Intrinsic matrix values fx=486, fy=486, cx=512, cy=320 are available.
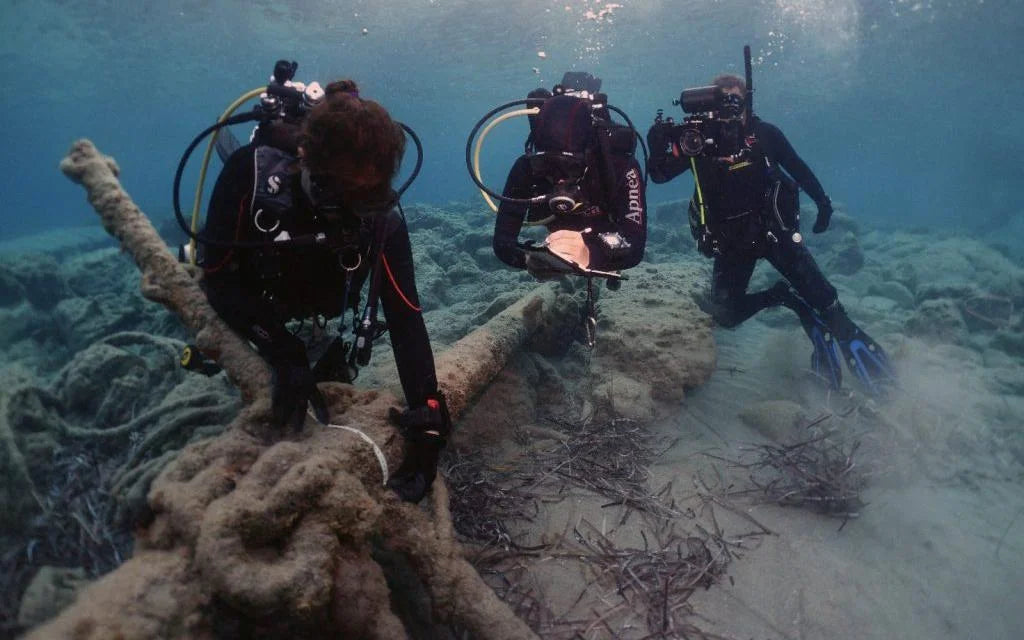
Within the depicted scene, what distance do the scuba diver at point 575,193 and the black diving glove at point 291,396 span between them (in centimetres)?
197

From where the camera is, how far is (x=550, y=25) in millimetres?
29297

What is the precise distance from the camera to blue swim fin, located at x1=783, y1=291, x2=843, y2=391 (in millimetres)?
5972

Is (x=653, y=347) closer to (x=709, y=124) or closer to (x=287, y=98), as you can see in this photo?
(x=709, y=124)

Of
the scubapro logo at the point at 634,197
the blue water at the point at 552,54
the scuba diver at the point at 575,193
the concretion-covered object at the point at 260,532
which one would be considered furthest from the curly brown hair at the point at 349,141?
the blue water at the point at 552,54

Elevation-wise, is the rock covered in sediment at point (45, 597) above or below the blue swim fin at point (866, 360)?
above

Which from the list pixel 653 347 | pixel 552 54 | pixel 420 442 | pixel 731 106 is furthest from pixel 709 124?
pixel 552 54

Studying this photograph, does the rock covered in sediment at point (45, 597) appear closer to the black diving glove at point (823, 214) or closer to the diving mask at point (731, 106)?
the diving mask at point (731, 106)

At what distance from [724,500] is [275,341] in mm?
3397

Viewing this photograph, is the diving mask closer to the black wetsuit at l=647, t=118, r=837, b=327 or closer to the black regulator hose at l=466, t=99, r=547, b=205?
the black wetsuit at l=647, t=118, r=837, b=327

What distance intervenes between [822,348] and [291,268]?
6.23 metres

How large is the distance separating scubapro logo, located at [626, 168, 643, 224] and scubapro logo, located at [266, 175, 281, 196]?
3.01 metres

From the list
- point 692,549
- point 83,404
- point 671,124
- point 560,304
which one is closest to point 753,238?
point 671,124

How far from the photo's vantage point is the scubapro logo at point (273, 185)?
8.38 ft

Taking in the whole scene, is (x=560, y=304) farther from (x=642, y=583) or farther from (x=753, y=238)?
(x=642, y=583)
